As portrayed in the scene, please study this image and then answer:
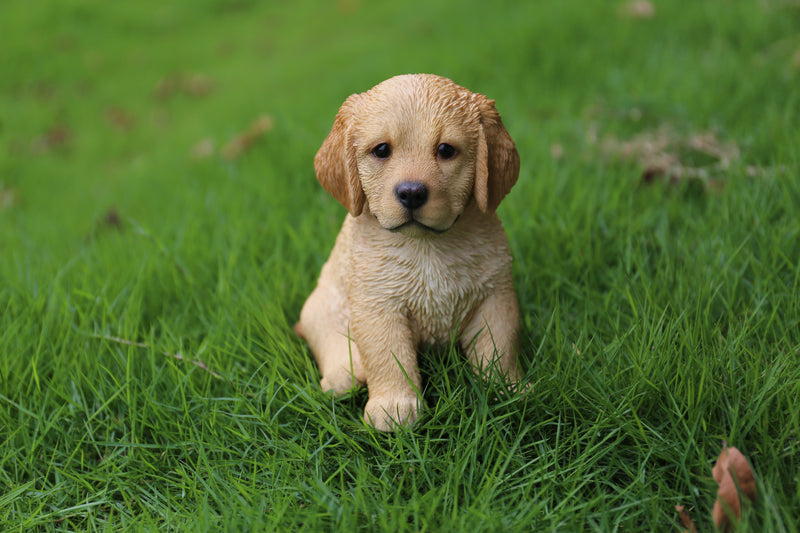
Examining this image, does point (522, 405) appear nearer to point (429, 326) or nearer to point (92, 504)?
point (429, 326)

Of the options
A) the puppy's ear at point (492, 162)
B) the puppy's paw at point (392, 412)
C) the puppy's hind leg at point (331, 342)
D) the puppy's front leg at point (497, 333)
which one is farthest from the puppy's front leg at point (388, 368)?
the puppy's ear at point (492, 162)

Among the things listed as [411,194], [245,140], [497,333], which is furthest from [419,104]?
[245,140]

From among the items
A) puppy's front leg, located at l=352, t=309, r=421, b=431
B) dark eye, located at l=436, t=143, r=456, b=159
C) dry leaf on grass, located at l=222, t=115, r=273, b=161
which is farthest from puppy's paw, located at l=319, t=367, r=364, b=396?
dry leaf on grass, located at l=222, t=115, r=273, b=161

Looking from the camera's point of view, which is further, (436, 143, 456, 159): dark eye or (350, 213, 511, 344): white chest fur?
(350, 213, 511, 344): white chest fur

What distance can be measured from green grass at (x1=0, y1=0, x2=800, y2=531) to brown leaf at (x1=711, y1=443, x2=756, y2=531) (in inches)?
1.5

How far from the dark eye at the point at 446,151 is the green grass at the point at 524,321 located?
2.52 feet

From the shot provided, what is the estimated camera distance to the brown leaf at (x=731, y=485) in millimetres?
1661

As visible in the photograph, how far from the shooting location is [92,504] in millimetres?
2016

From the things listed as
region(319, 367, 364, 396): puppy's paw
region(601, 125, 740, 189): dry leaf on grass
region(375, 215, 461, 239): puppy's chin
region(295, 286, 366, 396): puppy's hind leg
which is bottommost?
region(319, 367, 364, 396): puppy's paw

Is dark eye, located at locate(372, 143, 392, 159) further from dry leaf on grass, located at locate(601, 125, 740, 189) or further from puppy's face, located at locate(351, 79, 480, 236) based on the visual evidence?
dry leaf on grass, located at locate(601, 125, 740, 189)

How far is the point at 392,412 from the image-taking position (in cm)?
200

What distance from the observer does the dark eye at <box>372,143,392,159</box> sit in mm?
1905

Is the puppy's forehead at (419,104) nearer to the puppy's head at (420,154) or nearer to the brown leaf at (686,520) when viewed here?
the puppy's head at (420,154)

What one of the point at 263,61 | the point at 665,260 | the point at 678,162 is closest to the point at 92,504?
the point at 665,260
